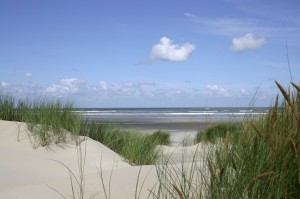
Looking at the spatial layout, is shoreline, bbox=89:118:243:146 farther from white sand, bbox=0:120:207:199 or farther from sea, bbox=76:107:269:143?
white sand, bbox=0:120:207:199

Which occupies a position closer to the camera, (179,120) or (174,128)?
(174,128)

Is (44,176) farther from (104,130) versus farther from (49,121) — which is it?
(104,130)

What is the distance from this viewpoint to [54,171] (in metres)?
5.59

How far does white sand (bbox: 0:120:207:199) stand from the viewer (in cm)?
387

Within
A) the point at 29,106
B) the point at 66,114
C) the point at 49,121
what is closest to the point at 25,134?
the point at 49,121

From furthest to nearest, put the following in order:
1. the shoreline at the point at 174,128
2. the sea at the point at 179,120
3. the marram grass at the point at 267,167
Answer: the shoreline at the point at 174,128
the sea at the point at 179,120
the marram grass at the point at 267,167

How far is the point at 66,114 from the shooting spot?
7305mm

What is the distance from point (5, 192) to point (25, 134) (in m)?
2.98

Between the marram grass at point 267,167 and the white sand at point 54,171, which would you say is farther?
the white sand at point 54,171

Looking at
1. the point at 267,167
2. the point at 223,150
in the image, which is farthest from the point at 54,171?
the point at 267,167

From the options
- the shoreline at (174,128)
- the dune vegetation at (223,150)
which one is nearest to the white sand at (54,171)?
the dune vegetation at (223,150)

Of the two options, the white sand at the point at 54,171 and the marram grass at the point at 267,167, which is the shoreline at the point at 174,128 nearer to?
the white sand at the point at 54,171

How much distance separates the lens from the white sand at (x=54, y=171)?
12.7ft

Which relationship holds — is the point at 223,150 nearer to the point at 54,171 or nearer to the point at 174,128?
the point at 54,171
